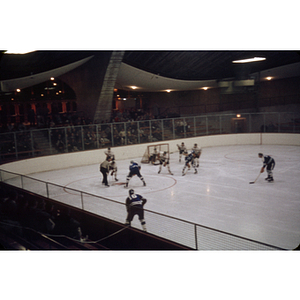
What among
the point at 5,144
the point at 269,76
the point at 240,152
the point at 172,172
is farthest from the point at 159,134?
the point at 269,76

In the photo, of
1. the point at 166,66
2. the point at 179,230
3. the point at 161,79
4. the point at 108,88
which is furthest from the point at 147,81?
the point at 179,230

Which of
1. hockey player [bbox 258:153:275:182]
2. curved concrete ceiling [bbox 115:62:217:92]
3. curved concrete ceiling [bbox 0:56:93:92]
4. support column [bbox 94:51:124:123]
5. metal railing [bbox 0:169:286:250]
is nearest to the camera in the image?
metal railing [bbox 0:169:286:250]

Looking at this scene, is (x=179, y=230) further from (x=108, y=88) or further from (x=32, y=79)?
(x=32, y=79)

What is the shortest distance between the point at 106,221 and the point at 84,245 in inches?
28.5

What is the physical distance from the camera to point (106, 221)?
24.1 ft

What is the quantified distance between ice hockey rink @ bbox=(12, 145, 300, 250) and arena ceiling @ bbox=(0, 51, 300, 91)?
5.83 meters

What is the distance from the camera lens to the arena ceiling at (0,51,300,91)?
648 inches

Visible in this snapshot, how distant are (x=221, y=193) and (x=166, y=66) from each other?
12.9 m

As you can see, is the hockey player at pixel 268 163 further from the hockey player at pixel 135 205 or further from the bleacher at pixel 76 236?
the bleacher at pixel 76 236

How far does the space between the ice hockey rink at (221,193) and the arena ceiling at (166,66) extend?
5828 mm

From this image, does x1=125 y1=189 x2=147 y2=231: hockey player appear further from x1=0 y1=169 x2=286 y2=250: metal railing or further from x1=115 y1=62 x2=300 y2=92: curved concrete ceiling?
x1=115 y1=62 x2=300 y2=92: curved concrete ceiling

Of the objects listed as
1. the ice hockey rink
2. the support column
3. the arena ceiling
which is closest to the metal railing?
the ice hockey rink

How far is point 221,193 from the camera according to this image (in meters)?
10.8

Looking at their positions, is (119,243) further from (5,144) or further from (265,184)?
(5,144)
